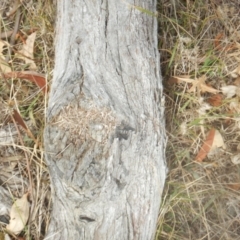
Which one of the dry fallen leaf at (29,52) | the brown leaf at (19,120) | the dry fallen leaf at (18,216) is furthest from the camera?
the dry fallen leaf at (29,52)

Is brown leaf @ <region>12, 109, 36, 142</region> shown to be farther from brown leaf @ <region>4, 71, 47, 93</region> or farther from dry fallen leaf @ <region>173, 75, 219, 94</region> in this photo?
dry fallen leaf @ <region>173, 75, 219, 94</region>

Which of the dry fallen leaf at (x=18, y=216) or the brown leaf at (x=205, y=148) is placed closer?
the dry fallen leaf at (x=18, y=216)

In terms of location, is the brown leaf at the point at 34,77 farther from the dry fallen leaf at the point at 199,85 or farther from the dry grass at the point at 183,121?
the dry fallen leaf at the point at 199,85

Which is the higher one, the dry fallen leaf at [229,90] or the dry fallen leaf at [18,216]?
the dry fallen leaf at [229,90]

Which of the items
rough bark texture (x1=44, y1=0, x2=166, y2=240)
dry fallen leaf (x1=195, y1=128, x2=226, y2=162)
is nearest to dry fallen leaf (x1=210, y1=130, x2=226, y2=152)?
dry fallen leaf (x1=195, y1=128, x2=226, y2=162)

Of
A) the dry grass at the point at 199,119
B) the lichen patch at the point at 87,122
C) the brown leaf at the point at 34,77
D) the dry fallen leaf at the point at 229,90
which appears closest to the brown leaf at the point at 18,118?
the brown leaf at the point at 34,77
